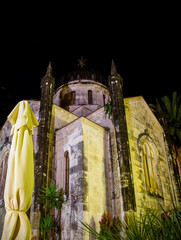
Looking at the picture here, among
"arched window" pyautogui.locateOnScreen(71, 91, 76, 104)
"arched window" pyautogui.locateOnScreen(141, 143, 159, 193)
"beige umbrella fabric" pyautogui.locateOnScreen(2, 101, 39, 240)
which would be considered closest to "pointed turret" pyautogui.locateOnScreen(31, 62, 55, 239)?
"beige umbrella fabric" pyautogui.locateOnScreen(2, 101, 39, 240)

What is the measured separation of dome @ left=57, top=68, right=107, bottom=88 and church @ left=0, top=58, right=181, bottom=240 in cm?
825

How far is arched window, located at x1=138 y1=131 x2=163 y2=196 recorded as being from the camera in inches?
640

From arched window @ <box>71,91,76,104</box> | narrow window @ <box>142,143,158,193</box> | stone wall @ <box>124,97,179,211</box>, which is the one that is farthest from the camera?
arched window @ <box>71,91,76,104</box>

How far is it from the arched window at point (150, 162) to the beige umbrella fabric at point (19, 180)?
11711 mm

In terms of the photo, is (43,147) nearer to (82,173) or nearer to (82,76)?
(82,173)

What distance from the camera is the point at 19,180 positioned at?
530 centimetres

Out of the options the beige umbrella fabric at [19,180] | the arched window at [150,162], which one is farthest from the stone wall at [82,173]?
the beige umbrella fabric at [19,180]

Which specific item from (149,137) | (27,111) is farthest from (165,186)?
(27,111)

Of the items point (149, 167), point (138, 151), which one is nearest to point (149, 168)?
point (149, 167)

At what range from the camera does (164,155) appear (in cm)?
2014

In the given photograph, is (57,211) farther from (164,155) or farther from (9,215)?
(164,155)

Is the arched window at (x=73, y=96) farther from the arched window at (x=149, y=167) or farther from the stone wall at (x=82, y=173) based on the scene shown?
the arched window at (x=149, y=167)

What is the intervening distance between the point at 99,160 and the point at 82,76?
1387 centimetres

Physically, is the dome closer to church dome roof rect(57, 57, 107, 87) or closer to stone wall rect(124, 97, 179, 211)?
church dome roof rect(57, 57, 107, 87)
